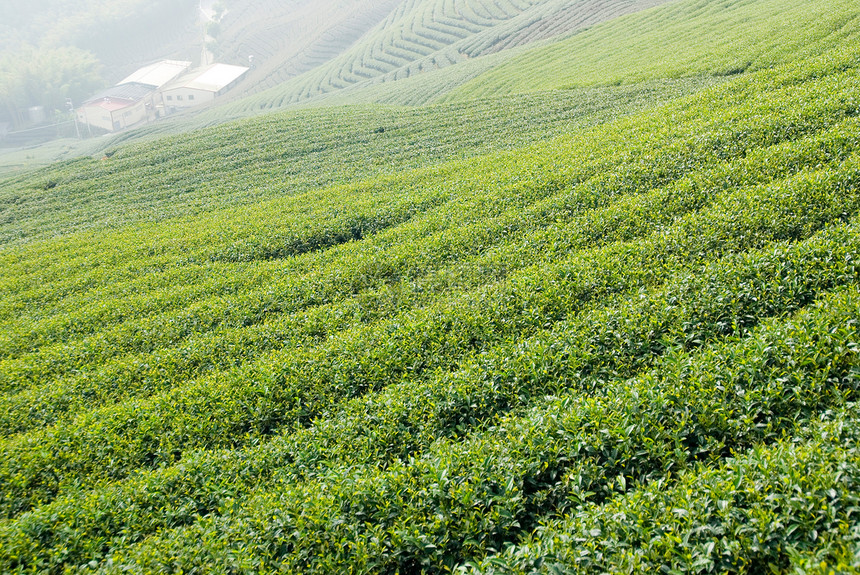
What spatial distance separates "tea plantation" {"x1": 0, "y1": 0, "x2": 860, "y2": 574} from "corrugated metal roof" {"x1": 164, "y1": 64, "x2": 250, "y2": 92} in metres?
127

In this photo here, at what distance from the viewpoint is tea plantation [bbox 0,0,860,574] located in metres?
6.28

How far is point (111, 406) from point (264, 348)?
3.35 m

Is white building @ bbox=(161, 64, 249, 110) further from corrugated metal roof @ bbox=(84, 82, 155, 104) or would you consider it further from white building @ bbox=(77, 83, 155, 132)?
white building @ bbox=(77, 83, 155, 132)

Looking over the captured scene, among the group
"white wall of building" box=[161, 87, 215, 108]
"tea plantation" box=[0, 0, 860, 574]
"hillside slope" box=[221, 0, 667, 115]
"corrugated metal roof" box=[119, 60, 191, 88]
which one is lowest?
"tea plantation" box=[0, 0, 860, 574]

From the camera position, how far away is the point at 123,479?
30.8 ft

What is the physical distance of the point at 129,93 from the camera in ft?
460

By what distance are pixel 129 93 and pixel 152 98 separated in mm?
7782

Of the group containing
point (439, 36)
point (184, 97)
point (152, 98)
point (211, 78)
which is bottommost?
point (439, 36)

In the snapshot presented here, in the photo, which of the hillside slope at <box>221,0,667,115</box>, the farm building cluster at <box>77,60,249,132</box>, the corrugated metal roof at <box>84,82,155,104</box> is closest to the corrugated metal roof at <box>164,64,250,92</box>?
the farm building cluster at <box>77,60,249,132</box>

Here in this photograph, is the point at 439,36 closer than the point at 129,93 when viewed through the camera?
Yes

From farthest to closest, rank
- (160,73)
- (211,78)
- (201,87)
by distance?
(160,73) < (211,78) < (201,87)

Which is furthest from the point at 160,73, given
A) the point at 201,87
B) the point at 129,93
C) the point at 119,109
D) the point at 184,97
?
the point at 201,87

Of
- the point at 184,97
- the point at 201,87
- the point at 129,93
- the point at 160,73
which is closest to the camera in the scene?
the point at 201,87

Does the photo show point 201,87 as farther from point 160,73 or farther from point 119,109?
point 160,73
